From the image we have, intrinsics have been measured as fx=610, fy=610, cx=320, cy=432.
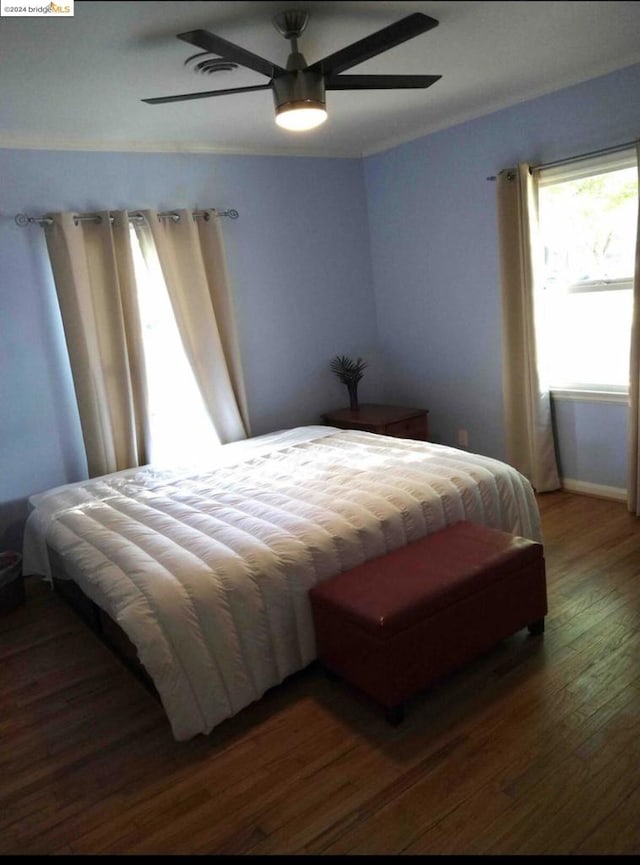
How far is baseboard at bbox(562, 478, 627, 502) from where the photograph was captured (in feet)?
12.0

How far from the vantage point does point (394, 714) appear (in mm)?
2000

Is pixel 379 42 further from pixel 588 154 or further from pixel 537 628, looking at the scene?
pixel 537 628

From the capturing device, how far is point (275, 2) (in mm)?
→ 1794

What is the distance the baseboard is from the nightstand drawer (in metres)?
1.00

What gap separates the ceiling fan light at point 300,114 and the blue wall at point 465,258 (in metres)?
1.93

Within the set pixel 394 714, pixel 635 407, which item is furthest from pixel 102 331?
pixel 635 407

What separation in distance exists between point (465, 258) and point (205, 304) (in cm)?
177

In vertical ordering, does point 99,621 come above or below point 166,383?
below

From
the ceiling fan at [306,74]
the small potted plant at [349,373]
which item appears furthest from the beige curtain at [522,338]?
the ceiling fan at [306,74]

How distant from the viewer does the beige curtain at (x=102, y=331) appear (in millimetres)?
3391

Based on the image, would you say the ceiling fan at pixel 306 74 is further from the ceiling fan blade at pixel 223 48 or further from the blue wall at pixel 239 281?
the blue wall at pixel 239 281

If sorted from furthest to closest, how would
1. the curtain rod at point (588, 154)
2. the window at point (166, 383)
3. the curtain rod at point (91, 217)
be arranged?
1. the window at point (166, 383)
2. the curtain rod at point (91, 217)
3. the curtain rod at point (588, 154)

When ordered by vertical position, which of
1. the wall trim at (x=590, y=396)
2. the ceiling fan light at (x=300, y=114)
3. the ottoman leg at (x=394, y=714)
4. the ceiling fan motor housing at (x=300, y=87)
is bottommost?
the ottoman leg at (x=394, y=714)

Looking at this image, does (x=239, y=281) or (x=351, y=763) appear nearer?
(x=351, y=763)
